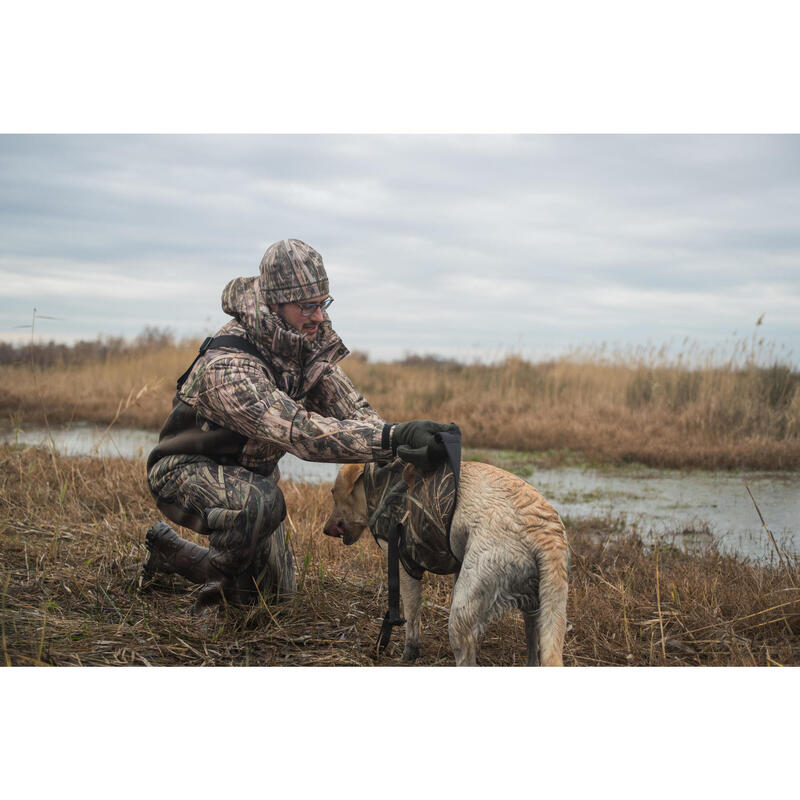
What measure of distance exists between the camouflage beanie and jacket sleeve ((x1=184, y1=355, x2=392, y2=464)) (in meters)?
0.40

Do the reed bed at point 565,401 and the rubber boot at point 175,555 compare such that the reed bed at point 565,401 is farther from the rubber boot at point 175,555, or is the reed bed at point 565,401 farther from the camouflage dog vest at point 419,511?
the camouflage dog vest at point 419,511

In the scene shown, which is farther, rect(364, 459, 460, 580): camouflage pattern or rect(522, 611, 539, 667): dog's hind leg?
rect(522, 611, 539, 667): dog's hind leg

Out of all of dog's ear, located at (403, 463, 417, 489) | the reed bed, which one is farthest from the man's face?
the reed bed

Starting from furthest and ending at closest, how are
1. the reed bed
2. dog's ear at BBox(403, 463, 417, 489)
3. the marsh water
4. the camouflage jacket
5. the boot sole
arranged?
the reed bed, the marsh water, the boot sole, the camouflage jacket, dog's ear at BBox(403, 463, 417, 489)

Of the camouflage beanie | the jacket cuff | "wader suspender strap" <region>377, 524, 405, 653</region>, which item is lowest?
"wader suspender strap" <region>377, 524, 405, 653</region>

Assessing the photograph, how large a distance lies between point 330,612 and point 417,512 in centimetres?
133

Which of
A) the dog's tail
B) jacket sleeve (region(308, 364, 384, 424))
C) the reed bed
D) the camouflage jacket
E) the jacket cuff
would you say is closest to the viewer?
the dog's tail

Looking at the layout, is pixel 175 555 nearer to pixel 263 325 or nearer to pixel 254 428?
pixel 254 428

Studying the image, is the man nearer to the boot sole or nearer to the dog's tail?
the boot sole

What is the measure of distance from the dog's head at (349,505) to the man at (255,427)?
0.22m

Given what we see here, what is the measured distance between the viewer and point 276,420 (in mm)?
3385

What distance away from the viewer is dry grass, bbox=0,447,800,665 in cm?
350

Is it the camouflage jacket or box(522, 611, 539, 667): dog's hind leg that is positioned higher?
the camouflage jacket

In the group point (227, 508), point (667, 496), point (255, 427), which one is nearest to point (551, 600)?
point (255, 427)
